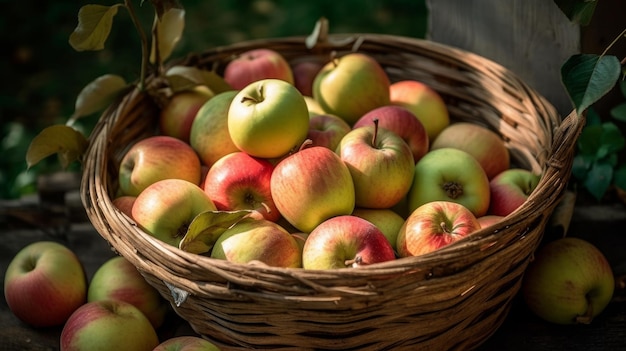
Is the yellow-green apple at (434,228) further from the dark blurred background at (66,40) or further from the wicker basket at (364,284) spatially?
the dark blurred background at (66,40)

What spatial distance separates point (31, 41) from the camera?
11.2 feet

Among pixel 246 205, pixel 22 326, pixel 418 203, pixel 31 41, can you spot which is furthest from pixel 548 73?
pixel 31 41

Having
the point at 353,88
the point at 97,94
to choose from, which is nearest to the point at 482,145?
the point at 353,88

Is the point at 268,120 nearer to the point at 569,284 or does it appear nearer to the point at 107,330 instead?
the point at 107,330

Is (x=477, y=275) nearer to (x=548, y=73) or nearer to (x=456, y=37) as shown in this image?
(x=548, y=73)

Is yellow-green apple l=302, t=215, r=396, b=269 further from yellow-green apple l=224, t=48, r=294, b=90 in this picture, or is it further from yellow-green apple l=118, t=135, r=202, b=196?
yellow-green apple l=224, t=48, r=294, b=90

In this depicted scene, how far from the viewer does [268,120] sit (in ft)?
4.78

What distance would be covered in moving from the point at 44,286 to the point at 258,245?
1.70 feet

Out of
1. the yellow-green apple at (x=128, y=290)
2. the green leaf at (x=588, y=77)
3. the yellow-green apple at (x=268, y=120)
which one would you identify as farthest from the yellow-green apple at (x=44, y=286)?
the green leaf at (x=588, y=77)

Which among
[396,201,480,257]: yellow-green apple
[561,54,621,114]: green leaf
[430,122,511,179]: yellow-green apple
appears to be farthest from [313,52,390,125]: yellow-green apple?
[561,54,621,114]: green leaf

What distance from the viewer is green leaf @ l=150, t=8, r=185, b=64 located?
1.74 m

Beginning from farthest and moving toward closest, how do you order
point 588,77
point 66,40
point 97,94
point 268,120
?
1. point 66,40
2. point 97,94
3. point 268,120
4. point 588,77

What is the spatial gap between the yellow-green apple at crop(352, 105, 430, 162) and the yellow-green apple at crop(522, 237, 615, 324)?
349mm

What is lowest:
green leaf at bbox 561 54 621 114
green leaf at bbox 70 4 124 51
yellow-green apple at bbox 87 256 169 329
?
yellow-green apple at bbox 87 256 169 329
